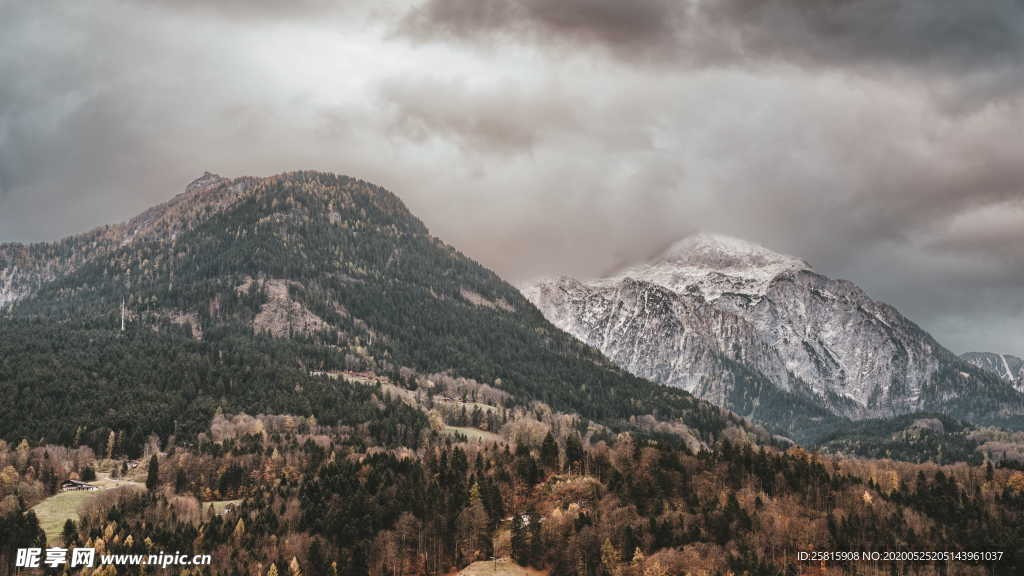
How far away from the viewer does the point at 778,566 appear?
Result: 19000 cm

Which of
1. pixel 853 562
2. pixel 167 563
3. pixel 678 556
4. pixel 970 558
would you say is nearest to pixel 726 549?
pixel 678 556

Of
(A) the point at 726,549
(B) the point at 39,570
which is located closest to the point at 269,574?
(B) the point at 39,570

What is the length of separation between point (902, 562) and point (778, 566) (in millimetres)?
28252

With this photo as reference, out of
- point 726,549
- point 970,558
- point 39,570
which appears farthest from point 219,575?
point 970,558

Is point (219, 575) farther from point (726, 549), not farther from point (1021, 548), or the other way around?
point (1021, 548)

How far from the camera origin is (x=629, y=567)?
652ft

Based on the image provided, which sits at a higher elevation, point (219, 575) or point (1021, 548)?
point (1021, 548)

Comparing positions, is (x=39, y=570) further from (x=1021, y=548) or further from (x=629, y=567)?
(x=1021, y=548)

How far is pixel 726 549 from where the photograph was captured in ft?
654

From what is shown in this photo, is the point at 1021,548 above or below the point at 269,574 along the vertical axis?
above

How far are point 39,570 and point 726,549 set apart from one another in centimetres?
16584

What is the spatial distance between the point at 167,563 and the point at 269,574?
24.9 m

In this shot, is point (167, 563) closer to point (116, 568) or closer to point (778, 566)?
point (116, 568)

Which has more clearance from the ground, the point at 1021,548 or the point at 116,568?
the point at 1021,548
